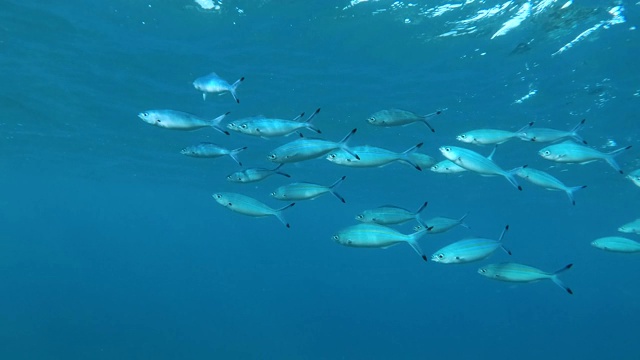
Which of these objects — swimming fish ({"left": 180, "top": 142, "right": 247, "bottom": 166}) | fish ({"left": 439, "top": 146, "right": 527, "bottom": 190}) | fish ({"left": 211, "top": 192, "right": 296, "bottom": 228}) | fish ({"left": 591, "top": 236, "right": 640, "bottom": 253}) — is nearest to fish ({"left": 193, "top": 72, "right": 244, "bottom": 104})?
swimming fish ({"left": 180, "top": 142, "right": 247, "bottom": 166})

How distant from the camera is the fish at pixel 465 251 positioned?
666cm

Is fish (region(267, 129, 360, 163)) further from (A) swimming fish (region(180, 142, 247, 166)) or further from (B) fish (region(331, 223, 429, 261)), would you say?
(B) fish (region(331, 223, 429, 261))

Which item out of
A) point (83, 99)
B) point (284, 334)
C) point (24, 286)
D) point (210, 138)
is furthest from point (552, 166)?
point (24, 286)

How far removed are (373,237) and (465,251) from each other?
1428 mm

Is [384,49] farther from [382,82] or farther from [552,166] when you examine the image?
[552,166]

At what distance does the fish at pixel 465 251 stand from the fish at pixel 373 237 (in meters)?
0.50

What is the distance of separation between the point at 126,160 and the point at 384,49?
2870cm

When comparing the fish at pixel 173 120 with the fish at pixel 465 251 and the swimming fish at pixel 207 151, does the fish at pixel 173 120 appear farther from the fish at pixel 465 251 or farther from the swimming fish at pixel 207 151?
the fish at pixel 465 251

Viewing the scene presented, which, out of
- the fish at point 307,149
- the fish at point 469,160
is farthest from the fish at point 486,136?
the fish at point 307,149

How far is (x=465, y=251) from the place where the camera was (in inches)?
263

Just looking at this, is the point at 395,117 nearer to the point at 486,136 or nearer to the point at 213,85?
the point at 486,136

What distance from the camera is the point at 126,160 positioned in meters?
37.9

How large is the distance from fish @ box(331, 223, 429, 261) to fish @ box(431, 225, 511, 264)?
50 centimetres

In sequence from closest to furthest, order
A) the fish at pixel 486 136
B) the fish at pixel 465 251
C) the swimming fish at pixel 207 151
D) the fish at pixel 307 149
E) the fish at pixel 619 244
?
A: the fish at pixel 307 149 < the fish at pixel 465 251 < the swimming fish at pixel 207 151 < the fish at pixel 486 136 < the fish at pixel 619 244
